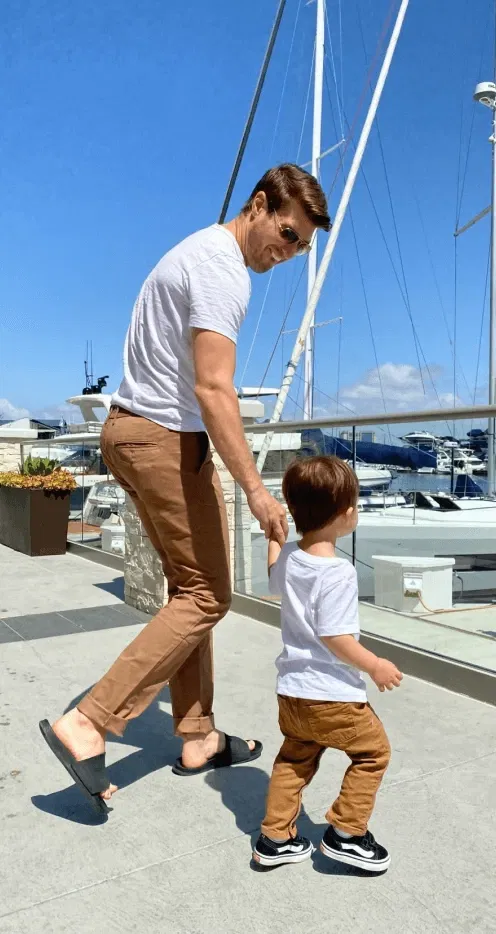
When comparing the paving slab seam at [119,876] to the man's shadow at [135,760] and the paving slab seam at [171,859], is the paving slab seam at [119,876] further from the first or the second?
the man's shadow at [135,760]

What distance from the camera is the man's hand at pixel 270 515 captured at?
72.3 inches

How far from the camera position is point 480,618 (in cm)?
323

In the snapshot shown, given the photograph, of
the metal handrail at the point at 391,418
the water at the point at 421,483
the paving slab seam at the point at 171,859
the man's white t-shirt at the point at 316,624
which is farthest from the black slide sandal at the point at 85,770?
the water at the point at 421,483

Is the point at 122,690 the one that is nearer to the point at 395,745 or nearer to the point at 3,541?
the point at 395,745

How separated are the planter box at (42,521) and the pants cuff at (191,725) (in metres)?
4.91

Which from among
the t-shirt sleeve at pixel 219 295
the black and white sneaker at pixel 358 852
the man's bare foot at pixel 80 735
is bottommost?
the black and white sneaker at pixel 358 852

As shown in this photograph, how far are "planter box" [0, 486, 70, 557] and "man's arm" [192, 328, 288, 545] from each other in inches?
209

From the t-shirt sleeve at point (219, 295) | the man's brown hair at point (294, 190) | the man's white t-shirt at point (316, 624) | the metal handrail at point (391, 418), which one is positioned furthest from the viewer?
the metal handrail at point (391, 418)

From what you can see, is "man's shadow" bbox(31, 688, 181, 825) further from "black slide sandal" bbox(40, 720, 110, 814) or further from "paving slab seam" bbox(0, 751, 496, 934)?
"paving slab seam" bbox(0, 751, 496, 934)

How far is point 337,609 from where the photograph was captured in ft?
5.64

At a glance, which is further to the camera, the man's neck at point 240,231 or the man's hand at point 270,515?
→ the man's neck at point 240,231

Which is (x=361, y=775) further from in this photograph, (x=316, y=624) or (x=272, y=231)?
(x=272, y=231)

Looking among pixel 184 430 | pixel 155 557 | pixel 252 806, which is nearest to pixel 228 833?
pixel 252 806

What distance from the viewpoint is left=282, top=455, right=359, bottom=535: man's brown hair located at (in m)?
1.79
